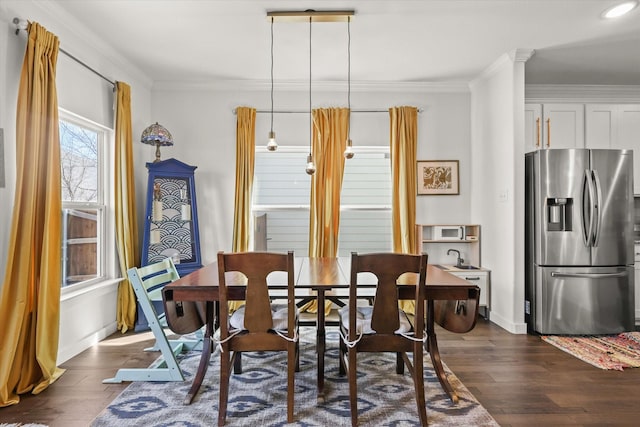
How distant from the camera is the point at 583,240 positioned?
3490 mm

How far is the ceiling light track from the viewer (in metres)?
2.81

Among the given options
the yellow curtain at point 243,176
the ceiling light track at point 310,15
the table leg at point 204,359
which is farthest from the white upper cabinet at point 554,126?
the table leg at point 204,359

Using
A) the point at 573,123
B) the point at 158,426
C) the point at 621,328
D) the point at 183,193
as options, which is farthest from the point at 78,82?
the point at 621,328

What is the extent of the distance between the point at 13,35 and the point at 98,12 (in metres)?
0.62

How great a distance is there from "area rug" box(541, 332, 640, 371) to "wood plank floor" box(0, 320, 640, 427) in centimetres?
10

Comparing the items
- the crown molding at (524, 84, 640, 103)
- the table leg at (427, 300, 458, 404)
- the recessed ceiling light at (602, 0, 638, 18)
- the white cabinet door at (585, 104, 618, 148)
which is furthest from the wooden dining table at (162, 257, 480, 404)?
the crown molding at (524, 84, 640, 103)

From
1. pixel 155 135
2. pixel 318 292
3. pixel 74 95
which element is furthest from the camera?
pixel 155 135

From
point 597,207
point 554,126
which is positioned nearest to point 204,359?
point 597,207

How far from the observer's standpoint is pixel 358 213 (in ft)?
14.9

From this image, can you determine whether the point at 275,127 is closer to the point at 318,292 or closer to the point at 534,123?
the point at 318,292

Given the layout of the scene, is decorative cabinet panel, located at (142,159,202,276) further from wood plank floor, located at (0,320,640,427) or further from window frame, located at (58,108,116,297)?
wood plank floor, located at (0,320,640,427)

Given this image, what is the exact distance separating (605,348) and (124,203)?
14.7 ft

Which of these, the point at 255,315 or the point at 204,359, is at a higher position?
the point at 255,315

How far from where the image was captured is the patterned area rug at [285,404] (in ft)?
6.72
